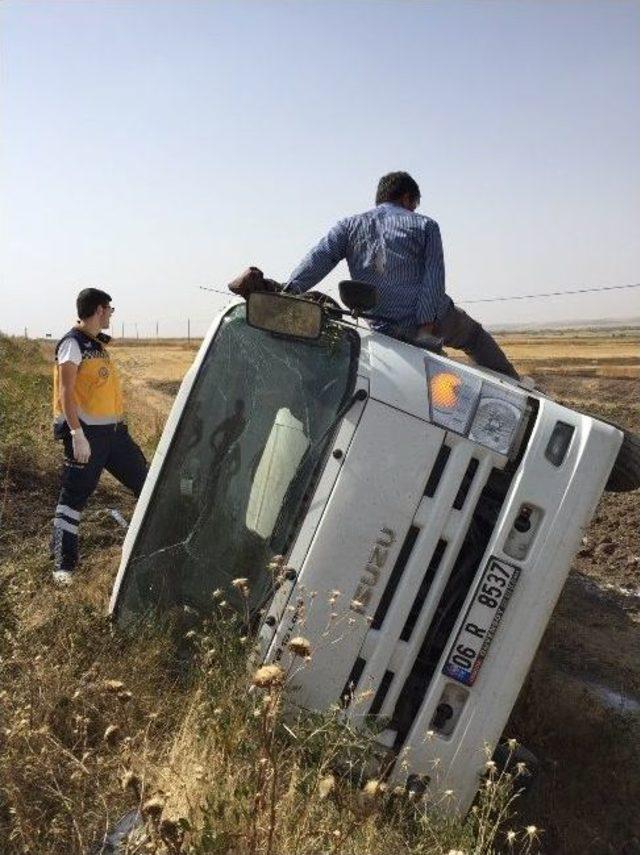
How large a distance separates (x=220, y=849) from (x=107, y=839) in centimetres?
50

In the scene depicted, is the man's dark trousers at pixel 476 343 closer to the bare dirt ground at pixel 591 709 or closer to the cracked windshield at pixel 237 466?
the bare dirt ground at pixel 591 709

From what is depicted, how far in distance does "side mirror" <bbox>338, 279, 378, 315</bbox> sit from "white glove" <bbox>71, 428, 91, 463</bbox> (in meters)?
2.31

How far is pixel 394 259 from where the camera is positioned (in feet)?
13.8

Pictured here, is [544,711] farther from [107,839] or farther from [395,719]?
[107,839]

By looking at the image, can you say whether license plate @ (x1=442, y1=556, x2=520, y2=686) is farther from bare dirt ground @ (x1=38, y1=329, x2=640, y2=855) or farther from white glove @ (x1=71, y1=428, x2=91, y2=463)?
white glove @ (x1=71, y1=428, x2=91, y2=463)

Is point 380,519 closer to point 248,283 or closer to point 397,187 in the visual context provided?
point 248,283

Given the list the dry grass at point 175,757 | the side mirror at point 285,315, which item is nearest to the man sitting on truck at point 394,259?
the side mirror at point 285,315

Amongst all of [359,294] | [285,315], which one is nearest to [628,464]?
[359,294]

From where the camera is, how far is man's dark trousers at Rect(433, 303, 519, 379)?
491cm

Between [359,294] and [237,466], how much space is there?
0.98 metres

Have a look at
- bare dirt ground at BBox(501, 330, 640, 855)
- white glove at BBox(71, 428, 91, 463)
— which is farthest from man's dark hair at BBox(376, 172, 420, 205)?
bare dirt ground at BBox(501, 330, 640, 855)

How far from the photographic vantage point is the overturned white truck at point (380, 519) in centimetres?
316

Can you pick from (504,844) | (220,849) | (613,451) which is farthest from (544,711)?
(220,849)

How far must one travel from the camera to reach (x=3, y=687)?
3311mm
